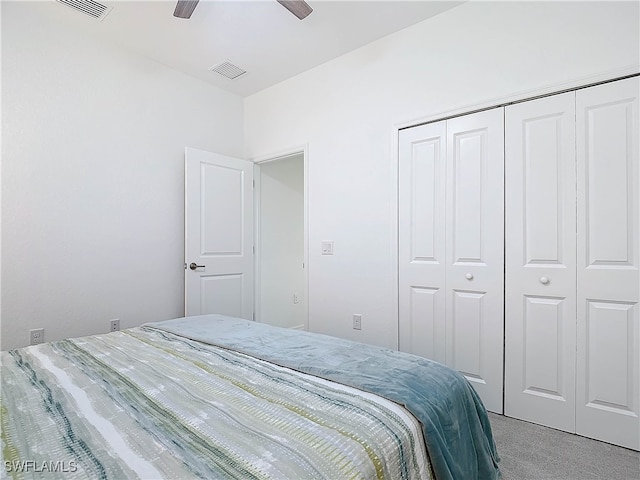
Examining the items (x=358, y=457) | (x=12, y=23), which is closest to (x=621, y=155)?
(x=358, y=457)

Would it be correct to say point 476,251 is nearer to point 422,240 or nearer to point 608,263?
point 422,240

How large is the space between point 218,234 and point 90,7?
2.03 metres

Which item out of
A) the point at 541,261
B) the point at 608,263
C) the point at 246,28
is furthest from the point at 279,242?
the point at 608,263

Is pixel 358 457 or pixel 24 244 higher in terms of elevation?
pixel 24 244

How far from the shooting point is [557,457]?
5.82 ft

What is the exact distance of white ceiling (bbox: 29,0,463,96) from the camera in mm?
2512

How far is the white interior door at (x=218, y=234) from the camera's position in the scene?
3350mm

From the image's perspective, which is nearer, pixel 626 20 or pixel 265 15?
pixel 626 20

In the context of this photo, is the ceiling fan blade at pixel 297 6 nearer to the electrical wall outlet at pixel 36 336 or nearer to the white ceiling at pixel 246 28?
the white ceiling at pixel 246 28

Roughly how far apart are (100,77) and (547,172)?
3.46 m

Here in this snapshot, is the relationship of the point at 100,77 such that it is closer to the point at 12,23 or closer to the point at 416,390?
the point at 12,23

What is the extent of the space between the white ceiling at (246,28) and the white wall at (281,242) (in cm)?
123

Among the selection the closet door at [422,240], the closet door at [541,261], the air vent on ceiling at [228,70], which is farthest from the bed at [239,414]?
the air vent on ceiling at [228,70]

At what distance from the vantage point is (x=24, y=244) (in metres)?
2.53
